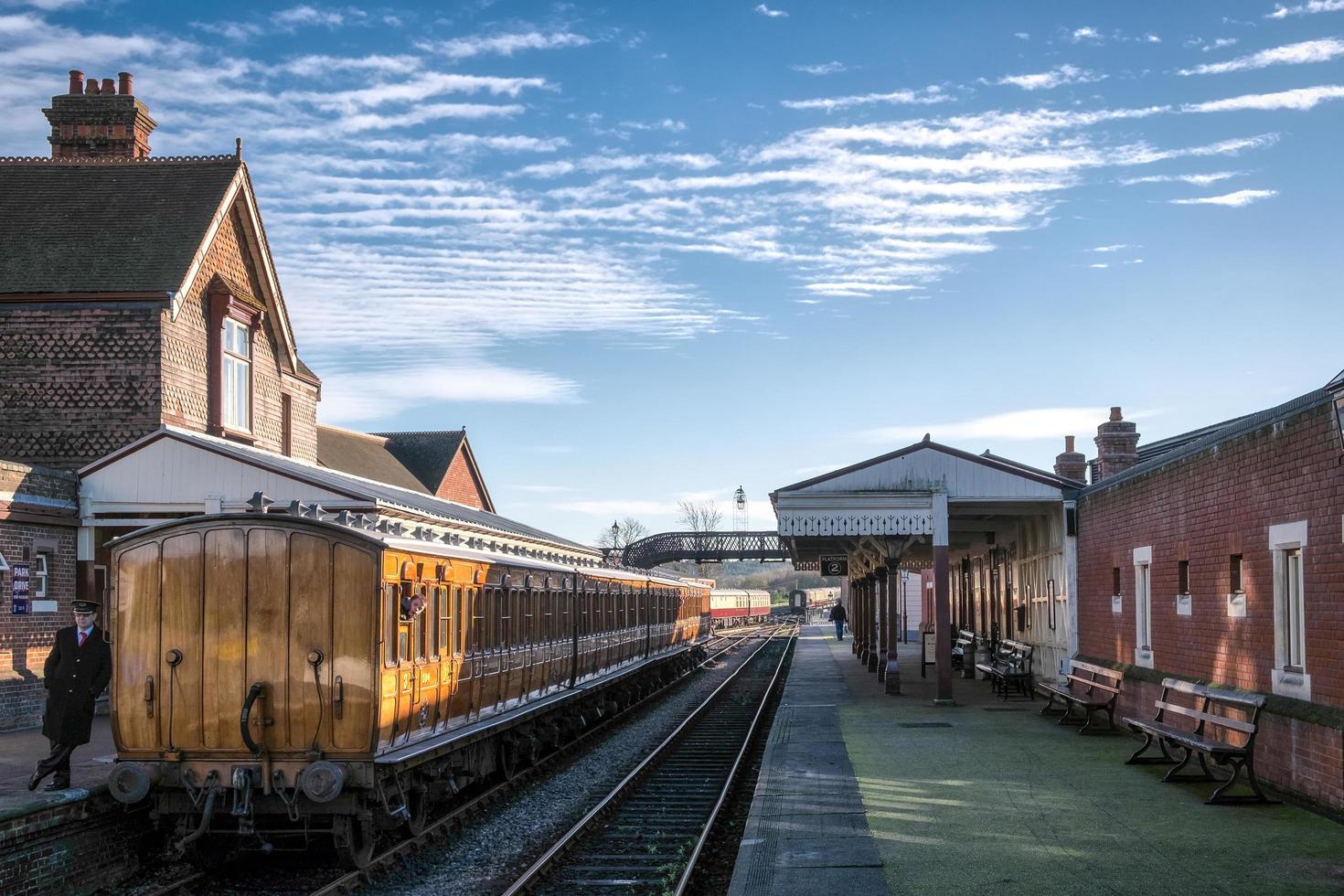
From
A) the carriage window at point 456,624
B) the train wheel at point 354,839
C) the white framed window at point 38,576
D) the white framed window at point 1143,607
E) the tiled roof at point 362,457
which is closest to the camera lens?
the train wheel at point 354,839

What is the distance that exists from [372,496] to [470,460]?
105 feet

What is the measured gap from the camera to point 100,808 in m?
9.66

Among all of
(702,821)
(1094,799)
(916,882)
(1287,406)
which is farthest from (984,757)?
(916,882)

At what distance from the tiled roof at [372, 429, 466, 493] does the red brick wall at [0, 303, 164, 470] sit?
2379 cm

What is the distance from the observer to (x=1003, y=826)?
33.4 feet

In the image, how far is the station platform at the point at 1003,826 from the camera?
8328mm

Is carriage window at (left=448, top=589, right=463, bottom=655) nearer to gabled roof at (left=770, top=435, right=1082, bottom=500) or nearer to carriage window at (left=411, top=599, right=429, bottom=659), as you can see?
carriage window at (left=411, top=599, right=429, bottom=659)

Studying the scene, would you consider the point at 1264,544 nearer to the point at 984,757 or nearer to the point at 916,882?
the point at 984,757

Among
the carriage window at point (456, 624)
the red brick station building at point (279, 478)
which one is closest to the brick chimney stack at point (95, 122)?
the red brick station building at point (279, 478)

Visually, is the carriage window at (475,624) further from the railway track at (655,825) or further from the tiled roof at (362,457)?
the tiled roof at (362,457)

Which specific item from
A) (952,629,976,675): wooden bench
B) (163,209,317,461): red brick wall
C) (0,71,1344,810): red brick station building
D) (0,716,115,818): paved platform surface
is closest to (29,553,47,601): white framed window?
(0,71,1344,810): red brick station building

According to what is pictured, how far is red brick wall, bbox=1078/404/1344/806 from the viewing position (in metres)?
10.1

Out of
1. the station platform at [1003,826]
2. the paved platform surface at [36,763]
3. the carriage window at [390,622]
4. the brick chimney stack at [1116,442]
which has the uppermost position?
the brick chimney stack at [1116,442]

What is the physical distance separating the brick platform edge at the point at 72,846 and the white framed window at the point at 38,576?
295 inches
